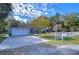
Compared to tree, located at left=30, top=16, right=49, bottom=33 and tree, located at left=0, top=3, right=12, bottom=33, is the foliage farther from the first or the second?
tree, located at left=0, top=3, right=12, bottom=33

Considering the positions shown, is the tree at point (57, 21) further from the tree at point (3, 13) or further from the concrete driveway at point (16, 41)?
the tree at point (3, 13)

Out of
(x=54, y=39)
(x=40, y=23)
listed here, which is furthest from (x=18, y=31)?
(x=54, y=39)

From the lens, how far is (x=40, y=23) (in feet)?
8.22

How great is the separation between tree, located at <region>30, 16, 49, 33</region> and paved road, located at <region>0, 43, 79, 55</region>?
0.18m

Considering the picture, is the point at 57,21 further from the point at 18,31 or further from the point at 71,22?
the point at 18,31

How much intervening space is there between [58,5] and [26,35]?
0.47 metres

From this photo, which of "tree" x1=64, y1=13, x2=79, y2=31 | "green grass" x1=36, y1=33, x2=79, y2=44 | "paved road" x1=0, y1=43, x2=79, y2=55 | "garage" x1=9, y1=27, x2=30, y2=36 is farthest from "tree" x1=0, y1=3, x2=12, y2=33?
"tree" x1=64, y1=13, x2=79, y2=31

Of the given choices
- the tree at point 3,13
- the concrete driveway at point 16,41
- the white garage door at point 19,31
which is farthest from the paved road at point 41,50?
the tree at point 3,13

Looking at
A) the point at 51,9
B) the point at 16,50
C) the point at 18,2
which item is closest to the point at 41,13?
the point at 51,9

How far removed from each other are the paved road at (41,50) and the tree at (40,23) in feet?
0.60

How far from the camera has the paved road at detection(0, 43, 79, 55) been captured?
2486mm

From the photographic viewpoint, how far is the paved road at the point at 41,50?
8.16 feet

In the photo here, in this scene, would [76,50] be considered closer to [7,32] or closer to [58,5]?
[58,5]

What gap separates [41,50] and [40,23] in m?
0.29
